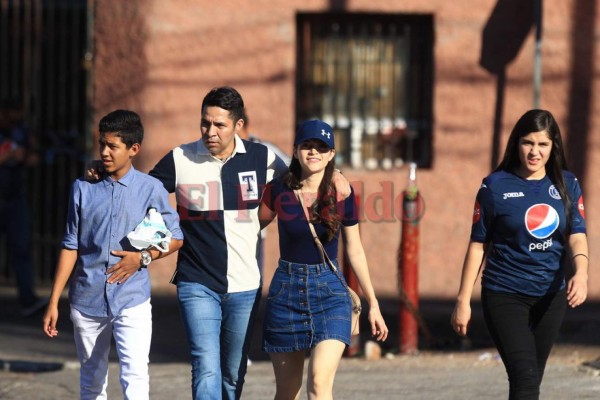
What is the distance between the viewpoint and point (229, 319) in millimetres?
5883

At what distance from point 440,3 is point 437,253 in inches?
91.0

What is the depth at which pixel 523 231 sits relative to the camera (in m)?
5.61

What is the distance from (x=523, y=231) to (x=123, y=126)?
1942 millimetres

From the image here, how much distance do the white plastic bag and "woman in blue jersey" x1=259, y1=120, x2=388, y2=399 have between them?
546 mm

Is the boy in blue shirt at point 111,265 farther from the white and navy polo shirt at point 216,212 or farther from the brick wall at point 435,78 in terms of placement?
the brick wall at point 435,78

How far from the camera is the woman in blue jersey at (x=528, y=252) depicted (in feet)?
18.4

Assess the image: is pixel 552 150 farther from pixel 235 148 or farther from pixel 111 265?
pixel 111 265

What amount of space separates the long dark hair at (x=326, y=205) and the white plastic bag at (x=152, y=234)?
62 cm

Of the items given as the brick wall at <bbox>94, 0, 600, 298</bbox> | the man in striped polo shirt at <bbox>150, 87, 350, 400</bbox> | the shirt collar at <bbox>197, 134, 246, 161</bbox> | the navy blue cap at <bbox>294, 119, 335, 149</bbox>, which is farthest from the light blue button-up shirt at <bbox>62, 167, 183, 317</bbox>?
the brick wall at <bbox>94, 0, 600, 298</bbox>

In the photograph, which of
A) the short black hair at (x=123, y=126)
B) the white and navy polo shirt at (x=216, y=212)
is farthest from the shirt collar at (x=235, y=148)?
the short black hair at (x=123, y=126)

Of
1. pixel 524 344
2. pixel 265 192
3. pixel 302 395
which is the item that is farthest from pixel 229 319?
pixel 302 395

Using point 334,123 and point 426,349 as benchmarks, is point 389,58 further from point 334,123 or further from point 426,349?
point 426,349

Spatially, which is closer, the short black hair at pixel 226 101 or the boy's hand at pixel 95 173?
the boy's hand at pixel 95 173

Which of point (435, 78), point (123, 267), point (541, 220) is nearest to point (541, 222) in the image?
point (541, 220)
